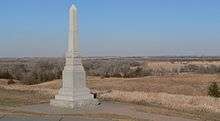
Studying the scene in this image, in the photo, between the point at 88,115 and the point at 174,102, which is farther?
the point at 174,102

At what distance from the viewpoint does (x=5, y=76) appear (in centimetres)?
4794

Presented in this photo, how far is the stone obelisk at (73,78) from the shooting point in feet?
52.0

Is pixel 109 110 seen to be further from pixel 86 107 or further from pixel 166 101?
pixel 166 101

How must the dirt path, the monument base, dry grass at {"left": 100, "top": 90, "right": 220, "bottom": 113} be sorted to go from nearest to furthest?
the dirt path → the monument base → dry grass at {"left": 100, "top": 90, "right": 220, "bottom": 113}

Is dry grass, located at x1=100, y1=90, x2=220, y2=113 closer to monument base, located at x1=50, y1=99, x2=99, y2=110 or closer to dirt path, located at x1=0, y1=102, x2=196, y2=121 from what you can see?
dirt path, located at x1=0, y1=102, x2=196, y2=121

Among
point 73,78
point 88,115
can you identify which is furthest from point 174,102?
point 88,115

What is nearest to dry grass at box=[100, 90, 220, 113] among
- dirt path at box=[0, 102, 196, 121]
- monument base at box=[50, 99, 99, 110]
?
dirt path at box=[0, 102, 196, 121]

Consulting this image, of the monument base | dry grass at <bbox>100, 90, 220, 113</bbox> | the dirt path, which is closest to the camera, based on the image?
the dirt path

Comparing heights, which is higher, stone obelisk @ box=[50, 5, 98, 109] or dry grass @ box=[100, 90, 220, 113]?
stone obelisk @ box=[50, 5, 98, 109]

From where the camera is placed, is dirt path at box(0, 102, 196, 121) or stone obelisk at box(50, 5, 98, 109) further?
stone obelisk at box(50, 5, 98, 109)

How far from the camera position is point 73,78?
16047 millimetres

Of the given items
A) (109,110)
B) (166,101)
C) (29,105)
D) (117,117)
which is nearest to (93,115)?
(117,117)

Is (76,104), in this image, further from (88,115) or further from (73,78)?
(88,115)

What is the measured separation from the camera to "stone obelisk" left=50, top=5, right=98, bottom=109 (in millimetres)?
15852
